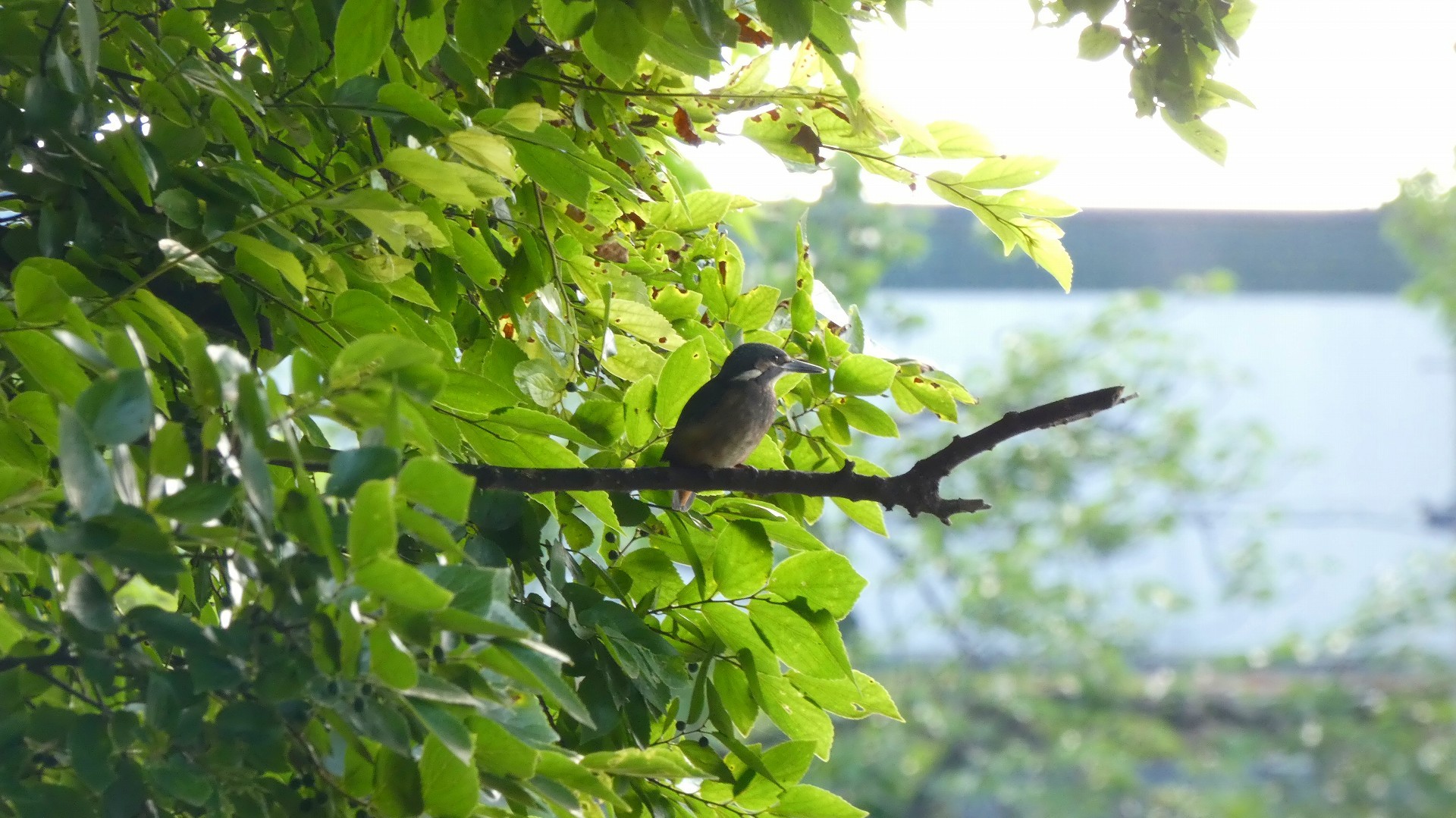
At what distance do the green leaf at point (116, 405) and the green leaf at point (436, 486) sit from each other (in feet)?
0.49

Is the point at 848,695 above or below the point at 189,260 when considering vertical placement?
below

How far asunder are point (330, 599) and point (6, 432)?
1.91 ft

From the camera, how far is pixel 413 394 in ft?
2.76

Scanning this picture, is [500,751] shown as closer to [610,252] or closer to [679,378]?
[679,378]

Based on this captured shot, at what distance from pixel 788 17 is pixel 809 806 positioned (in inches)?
29.2

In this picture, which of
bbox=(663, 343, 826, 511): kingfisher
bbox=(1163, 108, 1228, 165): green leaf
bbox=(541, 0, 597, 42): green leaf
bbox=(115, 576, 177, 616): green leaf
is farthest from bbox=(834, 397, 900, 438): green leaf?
bbox=(115, 576, 177, 616): green leaf

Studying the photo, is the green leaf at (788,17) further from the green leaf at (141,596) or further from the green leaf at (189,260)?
the green leaf at (141,596)

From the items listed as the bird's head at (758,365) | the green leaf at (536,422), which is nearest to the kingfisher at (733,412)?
the bird's head at (758,365)

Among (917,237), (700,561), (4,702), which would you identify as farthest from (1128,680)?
(4,702)

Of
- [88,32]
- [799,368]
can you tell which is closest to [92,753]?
[88,32]

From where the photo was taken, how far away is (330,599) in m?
0.74

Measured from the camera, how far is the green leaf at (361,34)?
3.35ft

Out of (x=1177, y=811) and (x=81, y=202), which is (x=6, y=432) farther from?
(x=1177, y=811)

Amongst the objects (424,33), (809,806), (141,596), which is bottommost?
(141,596)
